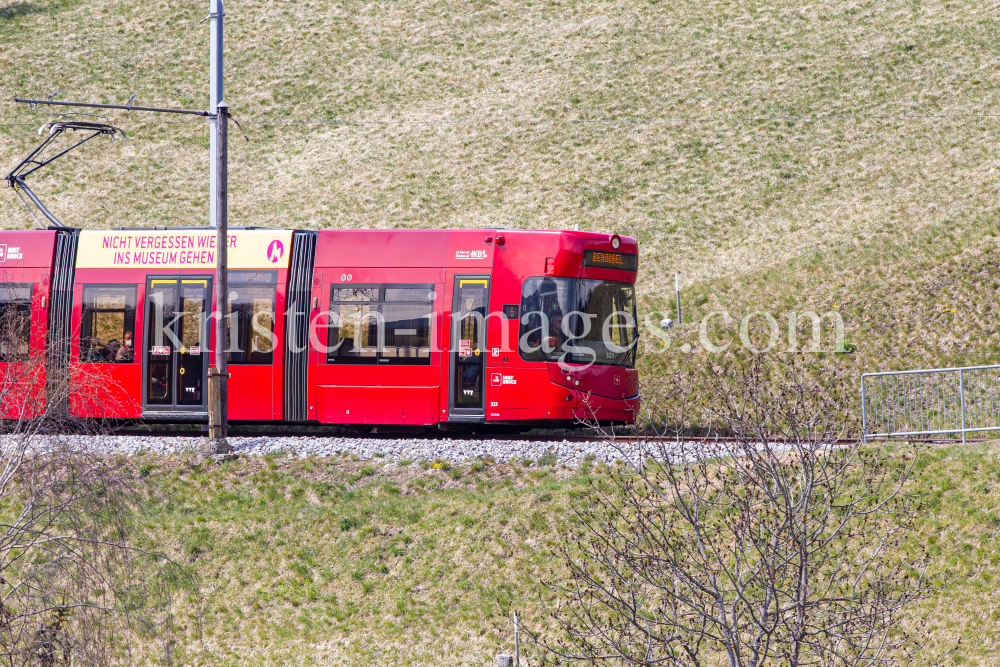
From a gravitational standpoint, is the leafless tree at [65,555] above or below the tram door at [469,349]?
below

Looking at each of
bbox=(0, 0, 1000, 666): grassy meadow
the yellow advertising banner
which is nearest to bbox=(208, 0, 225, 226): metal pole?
the yellow advertising banner

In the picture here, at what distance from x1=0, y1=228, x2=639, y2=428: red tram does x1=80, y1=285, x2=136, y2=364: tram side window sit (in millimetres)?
25

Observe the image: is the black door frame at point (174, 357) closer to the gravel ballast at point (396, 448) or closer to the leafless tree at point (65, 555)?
the gravel ballast at point (396, 448)

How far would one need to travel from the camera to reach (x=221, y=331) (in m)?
17.4

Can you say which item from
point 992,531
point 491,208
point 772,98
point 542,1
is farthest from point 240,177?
point 992,531

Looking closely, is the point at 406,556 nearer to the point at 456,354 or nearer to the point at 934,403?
the point at 456,354

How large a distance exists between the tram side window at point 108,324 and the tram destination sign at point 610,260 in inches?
321

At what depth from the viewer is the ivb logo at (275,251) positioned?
18.2 metres

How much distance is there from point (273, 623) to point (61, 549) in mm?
2765

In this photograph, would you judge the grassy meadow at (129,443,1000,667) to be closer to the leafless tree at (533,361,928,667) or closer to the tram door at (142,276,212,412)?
the leafless tree at (533,361,928,667)

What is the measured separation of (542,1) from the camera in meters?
47.0

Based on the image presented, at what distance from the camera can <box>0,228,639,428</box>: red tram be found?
1698 cm

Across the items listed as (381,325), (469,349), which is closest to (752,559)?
(469,349)

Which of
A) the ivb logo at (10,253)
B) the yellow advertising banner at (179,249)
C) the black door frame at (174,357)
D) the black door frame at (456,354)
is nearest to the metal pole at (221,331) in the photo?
the black door frame at (174,357)
